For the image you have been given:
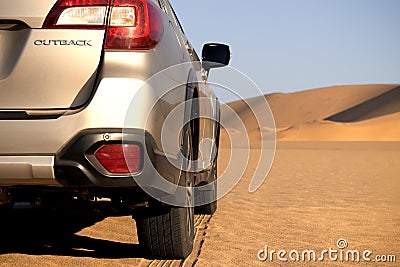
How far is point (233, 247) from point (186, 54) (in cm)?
172

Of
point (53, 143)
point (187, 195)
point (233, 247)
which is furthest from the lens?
point (233, 247)

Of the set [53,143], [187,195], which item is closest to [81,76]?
[53,143]

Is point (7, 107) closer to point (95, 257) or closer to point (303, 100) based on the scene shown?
point (95, 257)

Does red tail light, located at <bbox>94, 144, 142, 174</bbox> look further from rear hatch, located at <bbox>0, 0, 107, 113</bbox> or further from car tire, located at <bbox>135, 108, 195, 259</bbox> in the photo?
car tire, located at <bbox>135, 108, 195, 259</bbox>

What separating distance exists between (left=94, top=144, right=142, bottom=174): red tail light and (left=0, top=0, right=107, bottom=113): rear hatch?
0.28 m

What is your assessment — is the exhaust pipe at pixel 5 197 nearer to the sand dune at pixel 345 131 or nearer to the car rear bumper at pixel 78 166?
the car rear bumper at pixel 78 166

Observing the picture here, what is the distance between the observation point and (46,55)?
350 cm

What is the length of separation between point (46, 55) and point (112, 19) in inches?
15.6

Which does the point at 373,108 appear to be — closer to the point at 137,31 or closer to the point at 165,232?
the point at 165,232

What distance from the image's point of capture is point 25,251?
5.14 meters

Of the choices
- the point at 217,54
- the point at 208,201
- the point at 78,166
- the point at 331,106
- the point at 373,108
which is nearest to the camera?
the point at 78,166

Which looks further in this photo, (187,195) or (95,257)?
(95,257)

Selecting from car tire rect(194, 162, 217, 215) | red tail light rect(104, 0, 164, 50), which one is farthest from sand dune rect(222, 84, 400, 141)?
red tail light rect(104, 0, 164, 50)

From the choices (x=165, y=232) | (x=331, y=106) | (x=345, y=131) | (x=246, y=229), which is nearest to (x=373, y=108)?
(x=331, y=106)
